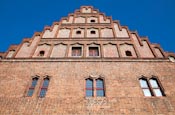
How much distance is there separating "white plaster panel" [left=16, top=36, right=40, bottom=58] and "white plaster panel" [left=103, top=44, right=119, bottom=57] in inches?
190

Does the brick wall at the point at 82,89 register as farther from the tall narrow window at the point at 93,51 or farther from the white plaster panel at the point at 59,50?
the tall narrow window at the point at 93,51

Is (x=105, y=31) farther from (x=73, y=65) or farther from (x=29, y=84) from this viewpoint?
(x=29, y=84)

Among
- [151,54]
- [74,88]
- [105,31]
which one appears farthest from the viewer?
[105,31]

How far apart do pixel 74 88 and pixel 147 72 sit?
426cm

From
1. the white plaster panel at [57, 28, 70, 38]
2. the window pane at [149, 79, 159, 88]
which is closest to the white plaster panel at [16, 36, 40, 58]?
the white plaster panel at [57, 28, 70, 38]

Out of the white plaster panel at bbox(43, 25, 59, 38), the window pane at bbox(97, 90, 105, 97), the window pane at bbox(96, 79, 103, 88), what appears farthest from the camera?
the white plaster panel at bbox(43, 25, 59, 38)

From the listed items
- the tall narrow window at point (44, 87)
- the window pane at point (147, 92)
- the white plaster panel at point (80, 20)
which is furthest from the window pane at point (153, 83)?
the white plaster panel at point (80, 20)

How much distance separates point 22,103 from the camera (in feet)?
27.2

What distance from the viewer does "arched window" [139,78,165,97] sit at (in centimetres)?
896

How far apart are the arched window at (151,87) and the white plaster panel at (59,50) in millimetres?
5091

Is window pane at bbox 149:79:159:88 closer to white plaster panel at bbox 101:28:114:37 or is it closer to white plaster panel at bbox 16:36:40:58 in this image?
white plaster panel at bbox 101:28:114:37

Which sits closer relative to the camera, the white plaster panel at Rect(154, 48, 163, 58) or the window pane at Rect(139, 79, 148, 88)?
the window pane at Rect(139, 79, 148, 88)

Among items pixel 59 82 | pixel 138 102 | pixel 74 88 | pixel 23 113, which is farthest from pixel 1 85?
pixel 138 102

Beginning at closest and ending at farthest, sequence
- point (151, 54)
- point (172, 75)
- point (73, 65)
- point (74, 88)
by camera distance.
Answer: point (74, 88), point (172, 75), point (73, 65), point (151, 54)
